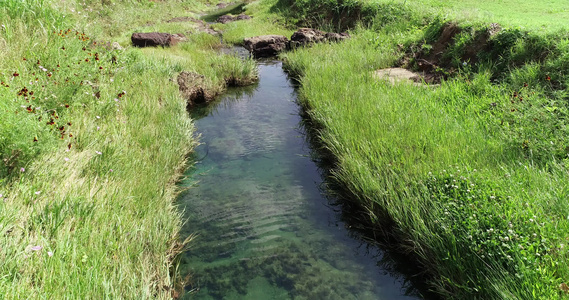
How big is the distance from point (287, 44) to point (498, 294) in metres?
13.8

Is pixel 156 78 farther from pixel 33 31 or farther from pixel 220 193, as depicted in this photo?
pixel 220 193

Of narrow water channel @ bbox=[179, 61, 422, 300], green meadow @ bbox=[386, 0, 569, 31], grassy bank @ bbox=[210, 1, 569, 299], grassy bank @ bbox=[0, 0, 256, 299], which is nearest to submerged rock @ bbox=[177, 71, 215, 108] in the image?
grassy bank @ bbox=[0, 0, 256, 299]

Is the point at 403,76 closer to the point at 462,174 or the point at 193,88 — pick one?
the point at 193,88

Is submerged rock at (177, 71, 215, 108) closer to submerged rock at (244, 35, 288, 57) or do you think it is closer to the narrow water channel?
the narrow water channel

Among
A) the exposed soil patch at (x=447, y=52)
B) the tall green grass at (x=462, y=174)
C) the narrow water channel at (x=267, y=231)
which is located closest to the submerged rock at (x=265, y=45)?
the exposed soil patch at (x=447, y=52)

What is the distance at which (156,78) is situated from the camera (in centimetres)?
823

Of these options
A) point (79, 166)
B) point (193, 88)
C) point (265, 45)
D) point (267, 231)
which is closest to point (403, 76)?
point (193, 88)

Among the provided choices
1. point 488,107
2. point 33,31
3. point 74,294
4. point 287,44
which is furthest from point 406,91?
point 287,44

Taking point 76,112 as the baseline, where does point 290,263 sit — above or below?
below

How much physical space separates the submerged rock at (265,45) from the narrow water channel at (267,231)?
27.2 feet

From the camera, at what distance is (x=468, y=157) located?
4.36m

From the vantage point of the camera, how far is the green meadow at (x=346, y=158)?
9.20 ft

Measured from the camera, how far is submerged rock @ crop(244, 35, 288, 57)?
14.8 m

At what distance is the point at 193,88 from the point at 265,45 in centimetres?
684
